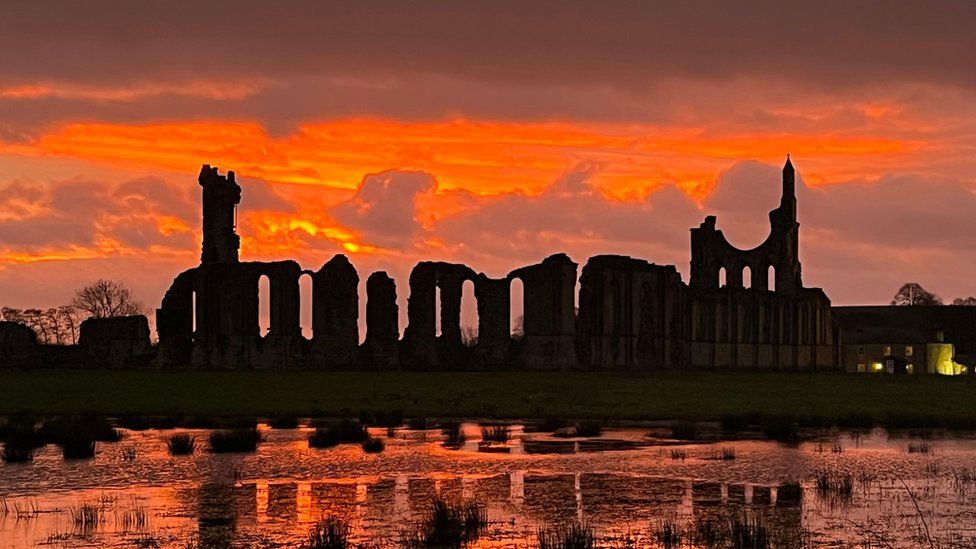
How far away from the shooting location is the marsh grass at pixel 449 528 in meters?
13.3

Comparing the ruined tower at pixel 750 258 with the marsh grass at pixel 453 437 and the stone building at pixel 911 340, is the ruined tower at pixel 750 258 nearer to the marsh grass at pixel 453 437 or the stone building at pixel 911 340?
the stone building at pixel 911 340

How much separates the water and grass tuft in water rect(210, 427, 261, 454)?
28 cm

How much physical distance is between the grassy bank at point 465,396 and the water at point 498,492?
34.8 ft

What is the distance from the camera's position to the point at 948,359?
108m

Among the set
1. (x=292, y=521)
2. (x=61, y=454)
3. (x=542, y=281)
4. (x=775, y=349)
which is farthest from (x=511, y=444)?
(x=775, y=349)

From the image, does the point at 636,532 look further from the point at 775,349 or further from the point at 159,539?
the point at 775,349

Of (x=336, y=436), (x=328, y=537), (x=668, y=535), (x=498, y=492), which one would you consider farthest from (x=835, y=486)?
(x=336, y=436)

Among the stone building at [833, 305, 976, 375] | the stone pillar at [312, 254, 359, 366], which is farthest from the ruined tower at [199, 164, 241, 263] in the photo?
the stone building at [833, 305, 976, 375]

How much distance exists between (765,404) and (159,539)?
29.0 meters

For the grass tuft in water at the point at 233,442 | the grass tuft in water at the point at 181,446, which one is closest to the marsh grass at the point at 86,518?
the grass tuft in water at the point at 181,446

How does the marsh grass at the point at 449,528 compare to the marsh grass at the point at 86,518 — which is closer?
the marsh grass at the point at 449,528

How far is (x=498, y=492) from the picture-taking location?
17719mm

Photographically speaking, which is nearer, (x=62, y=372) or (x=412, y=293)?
(x=62, y=372)

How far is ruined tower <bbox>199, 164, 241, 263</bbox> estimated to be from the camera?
7831 cm
